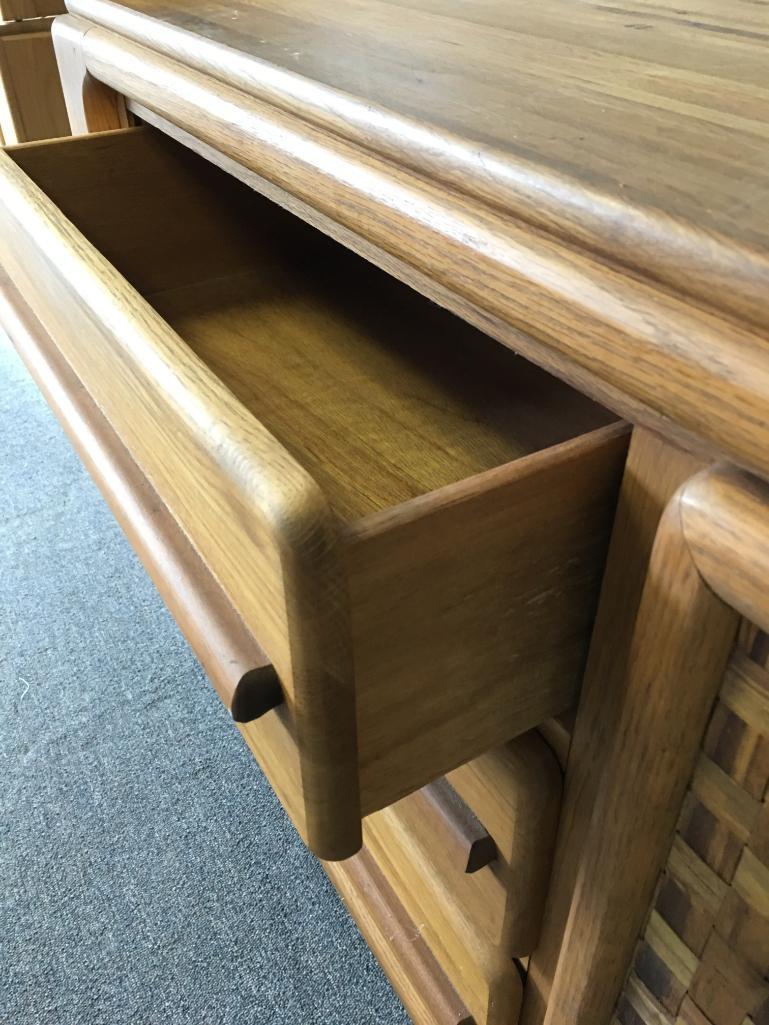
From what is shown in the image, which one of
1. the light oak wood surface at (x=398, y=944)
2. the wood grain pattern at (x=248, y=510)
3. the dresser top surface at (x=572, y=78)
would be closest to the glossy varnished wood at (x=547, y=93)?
the dresser top surface at (x=572, y=78)

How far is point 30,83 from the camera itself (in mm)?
1055

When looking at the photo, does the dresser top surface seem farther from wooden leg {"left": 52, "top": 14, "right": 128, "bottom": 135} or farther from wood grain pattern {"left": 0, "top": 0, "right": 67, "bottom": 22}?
wood grain pattern {"left": 0, "top": 0, "right": 67, "bottom": 22}

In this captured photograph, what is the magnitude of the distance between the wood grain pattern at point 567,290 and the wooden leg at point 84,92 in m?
0.33

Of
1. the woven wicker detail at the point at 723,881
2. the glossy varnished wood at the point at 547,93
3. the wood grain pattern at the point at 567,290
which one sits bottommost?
the woven wicker detail at the point at 723,881

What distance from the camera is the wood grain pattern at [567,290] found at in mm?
234

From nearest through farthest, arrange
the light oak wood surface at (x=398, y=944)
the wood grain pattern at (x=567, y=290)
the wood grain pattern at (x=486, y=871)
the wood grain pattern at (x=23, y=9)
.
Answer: the wood grain pattern at (x=567, y=290), the wood grain pattern at (x=486, y=871), the light oak wood surface at (x=398, y=944), the wood grain pattern at (x=23, y=9)

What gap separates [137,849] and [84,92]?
0.63 metres

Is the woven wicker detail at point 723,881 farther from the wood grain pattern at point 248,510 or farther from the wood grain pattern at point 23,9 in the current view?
the wood grain pattern at point 23,9

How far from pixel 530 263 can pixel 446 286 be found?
0.05 metres

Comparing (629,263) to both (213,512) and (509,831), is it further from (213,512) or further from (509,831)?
(509,831)

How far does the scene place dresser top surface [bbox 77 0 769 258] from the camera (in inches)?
10.7

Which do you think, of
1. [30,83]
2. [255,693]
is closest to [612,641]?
[255,693]

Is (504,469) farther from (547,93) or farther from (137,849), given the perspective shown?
(137,849)

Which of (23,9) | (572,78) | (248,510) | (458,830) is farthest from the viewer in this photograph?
(23,9)
